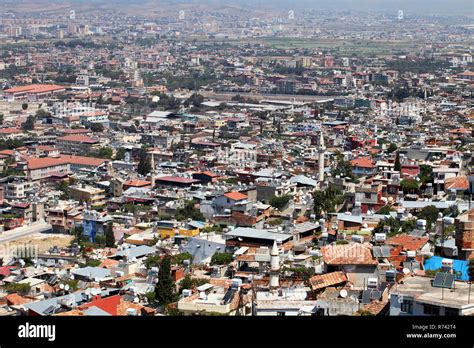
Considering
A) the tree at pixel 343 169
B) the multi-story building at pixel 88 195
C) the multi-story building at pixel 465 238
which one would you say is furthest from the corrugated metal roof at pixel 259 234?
the multi-story building at pixel 88 195

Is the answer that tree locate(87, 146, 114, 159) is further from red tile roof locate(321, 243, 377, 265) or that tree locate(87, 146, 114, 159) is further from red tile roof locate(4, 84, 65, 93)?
red tile roof locate(4, 84, 65, 93)

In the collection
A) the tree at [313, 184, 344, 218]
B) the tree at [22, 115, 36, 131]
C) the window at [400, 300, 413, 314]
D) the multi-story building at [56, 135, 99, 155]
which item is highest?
the window at [400, 300, 413, 314]

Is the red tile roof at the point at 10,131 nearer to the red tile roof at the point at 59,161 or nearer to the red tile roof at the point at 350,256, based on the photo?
the red tile roof at the point at 59,161

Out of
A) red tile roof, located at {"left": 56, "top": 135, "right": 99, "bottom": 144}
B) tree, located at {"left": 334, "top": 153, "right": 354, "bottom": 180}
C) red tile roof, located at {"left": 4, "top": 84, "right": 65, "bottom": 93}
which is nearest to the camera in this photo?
tree, located at {"left": 334, "top": 153, "right": 354, "bottom": 180}

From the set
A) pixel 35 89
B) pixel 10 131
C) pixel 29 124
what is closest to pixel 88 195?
pixel 10 131

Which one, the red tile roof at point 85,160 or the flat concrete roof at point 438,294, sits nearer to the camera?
the flat concrete roof at point 438,294

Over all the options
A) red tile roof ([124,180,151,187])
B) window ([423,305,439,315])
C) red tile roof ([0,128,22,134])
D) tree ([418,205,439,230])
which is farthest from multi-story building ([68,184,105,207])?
window ([423,305,439,315])
